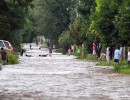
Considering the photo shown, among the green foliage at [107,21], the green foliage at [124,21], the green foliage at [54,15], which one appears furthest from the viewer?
the green foliage at [54,15]

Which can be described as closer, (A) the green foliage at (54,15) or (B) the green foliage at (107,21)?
(B) the green foliage at (107,21)

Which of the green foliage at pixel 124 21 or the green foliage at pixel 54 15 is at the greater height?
the green foliage at pixel 54 15

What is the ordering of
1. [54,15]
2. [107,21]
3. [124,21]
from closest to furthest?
[124,21] → [107,21] → [54,15]

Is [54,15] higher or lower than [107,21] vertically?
higher

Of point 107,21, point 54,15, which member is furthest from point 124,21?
point 54,15

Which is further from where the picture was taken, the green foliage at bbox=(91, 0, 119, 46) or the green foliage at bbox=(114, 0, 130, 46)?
the green foliage at bbox=(91, 0, 119, 46)

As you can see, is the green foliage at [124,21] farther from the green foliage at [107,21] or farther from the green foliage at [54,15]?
the green foliage at [54,15]

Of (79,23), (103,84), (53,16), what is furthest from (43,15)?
(103,84)

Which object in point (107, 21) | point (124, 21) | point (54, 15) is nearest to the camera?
point (124, 21)

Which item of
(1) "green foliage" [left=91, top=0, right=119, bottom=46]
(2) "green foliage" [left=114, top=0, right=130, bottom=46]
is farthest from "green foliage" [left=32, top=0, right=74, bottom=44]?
(2) "green foliage" [left=114, top=0, right=130, bottom=46]

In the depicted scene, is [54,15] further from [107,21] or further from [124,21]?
[124,21]

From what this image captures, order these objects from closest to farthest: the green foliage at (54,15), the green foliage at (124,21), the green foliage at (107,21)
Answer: the green foliage at (124,21) < the green foliage at (107,21) < the green foliage at (54,15)

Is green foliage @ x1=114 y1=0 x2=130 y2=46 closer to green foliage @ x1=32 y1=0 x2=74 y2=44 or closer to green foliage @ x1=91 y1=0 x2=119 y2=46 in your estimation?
green foliage @ x1=91 y1=0 x2=119 y2=46

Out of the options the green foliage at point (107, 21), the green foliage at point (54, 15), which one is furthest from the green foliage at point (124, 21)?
the green foliage at point (54, 15)
